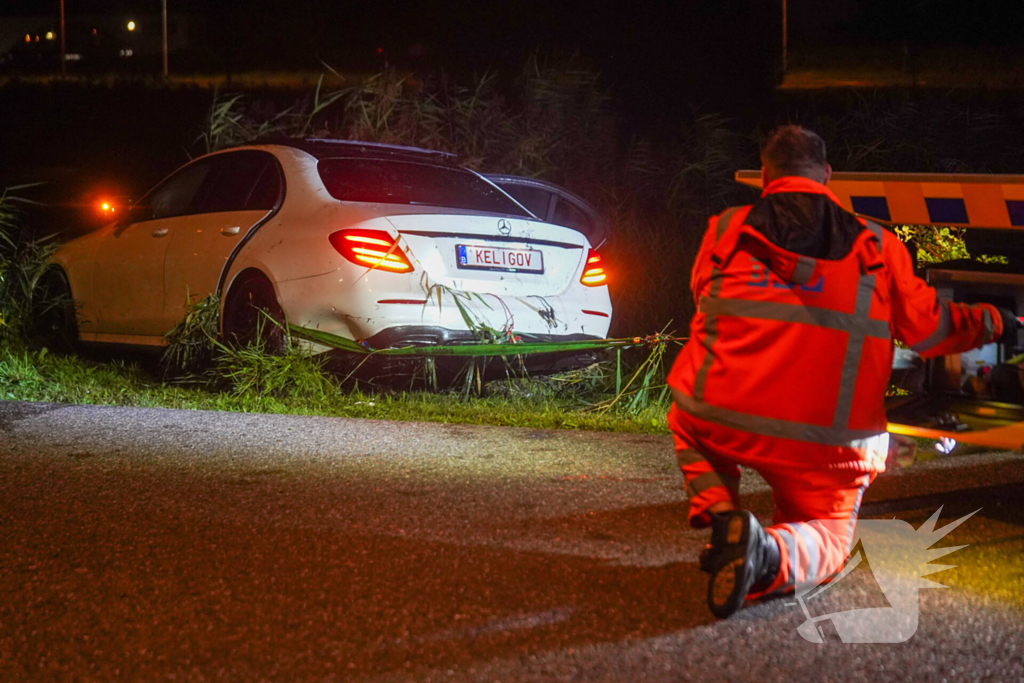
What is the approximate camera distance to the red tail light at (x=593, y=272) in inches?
270

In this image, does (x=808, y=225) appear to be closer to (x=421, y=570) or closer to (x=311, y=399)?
(x=421, y=570)

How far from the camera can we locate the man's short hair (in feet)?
9.84

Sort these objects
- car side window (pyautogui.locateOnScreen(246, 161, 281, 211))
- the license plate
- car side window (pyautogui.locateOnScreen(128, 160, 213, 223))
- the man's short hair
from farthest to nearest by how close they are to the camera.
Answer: car side window (pyautogui.locateOnScreen(128, 160, 213, 223))
car side window (pyautogui.locateOnScreen(246, 161, 281, 211))
the license plate
the man's short hair

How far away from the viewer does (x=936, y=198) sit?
377 cm

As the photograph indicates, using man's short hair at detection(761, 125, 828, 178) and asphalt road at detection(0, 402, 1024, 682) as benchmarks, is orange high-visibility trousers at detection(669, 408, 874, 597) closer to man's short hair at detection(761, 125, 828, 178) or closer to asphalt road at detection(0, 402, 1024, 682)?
asphalt road at detection(0, 402, 1024, 682)

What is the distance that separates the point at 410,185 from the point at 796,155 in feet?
13.4

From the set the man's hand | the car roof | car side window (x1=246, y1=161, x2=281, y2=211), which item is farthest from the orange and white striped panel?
car side window (x1=246, y1=161, x2=281, y2=211)

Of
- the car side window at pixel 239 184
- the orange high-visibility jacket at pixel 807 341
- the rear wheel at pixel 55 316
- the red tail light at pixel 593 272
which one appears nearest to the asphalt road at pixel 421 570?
the orange high-visibility jacket at pixel 807 341

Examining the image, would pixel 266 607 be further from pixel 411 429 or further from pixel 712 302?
pixel 411 429

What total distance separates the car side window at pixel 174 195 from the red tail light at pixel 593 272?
9.18ft

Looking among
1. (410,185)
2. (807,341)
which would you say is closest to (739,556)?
(807,341)

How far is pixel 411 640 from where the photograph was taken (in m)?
2.80

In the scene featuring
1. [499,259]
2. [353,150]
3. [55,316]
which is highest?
[353,150]

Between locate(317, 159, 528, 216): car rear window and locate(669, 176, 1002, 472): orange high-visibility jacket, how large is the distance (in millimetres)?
3780
